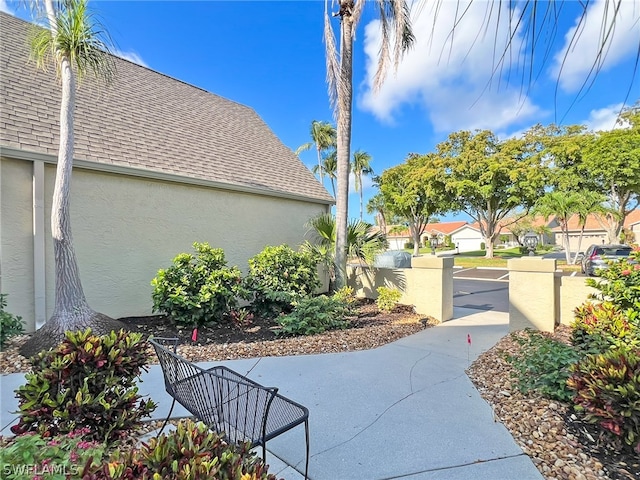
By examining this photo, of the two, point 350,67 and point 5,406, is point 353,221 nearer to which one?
point 350,67

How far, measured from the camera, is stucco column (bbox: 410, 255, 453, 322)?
6906mm

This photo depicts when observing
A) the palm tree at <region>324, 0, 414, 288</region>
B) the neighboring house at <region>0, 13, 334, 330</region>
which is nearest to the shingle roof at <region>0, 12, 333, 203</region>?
the neighboring house at <region>0, 13, 334, 330</region>

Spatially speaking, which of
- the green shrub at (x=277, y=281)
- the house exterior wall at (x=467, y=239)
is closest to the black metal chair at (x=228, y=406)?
the green shrub at (x=277, y=281)

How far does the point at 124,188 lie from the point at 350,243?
5.41 metres

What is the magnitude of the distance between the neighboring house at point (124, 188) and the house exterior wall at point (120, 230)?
20mm

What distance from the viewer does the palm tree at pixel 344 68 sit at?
25.1ft

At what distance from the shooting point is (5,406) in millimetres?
3139

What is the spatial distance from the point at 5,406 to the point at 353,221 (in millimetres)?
7316

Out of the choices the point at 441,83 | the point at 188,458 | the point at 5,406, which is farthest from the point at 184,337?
the point at 441,83

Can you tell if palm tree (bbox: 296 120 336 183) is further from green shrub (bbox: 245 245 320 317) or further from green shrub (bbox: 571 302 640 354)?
green shrub (bbox: 571 302 640 354)

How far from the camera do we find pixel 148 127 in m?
8.10

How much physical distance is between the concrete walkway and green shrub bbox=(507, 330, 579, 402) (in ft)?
1.73

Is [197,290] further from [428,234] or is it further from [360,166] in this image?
[428,234]

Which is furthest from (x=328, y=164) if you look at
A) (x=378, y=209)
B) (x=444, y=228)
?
(x=444, y=228)
